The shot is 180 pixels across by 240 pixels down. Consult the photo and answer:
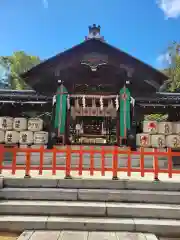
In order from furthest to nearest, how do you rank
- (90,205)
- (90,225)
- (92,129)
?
1. (92,129)
2. (90,205)
3. (90,225)

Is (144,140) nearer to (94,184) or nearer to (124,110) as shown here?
(124,110)

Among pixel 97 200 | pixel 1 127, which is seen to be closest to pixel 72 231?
pixel 97 200

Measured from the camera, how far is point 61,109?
11.0 meters

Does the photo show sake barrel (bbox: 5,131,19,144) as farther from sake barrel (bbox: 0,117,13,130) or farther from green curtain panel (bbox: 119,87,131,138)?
green curtain panel (bbox: 119,87,131,138)

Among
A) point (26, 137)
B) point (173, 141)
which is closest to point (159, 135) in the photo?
point (173, 141)

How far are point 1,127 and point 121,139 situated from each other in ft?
21.8

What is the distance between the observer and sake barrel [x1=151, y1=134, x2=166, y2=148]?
35.4ft

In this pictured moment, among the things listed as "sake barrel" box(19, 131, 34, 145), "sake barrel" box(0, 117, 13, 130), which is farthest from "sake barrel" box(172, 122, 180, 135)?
"sake barrel" box(0, 117, 13, 130)

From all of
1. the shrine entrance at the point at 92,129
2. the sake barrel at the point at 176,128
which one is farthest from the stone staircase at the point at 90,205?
the shrine entrance at the point at 92,129

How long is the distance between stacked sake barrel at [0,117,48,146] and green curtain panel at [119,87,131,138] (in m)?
4.24

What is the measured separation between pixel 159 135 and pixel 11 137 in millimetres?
8126

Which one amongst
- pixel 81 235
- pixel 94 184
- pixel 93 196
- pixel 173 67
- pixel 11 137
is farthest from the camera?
pixel 173 67

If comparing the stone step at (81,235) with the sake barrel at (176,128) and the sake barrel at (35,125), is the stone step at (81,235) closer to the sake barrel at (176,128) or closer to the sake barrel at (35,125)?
the sake barrel at (35,125)

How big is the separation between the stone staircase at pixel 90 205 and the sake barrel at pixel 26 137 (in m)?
4.81
